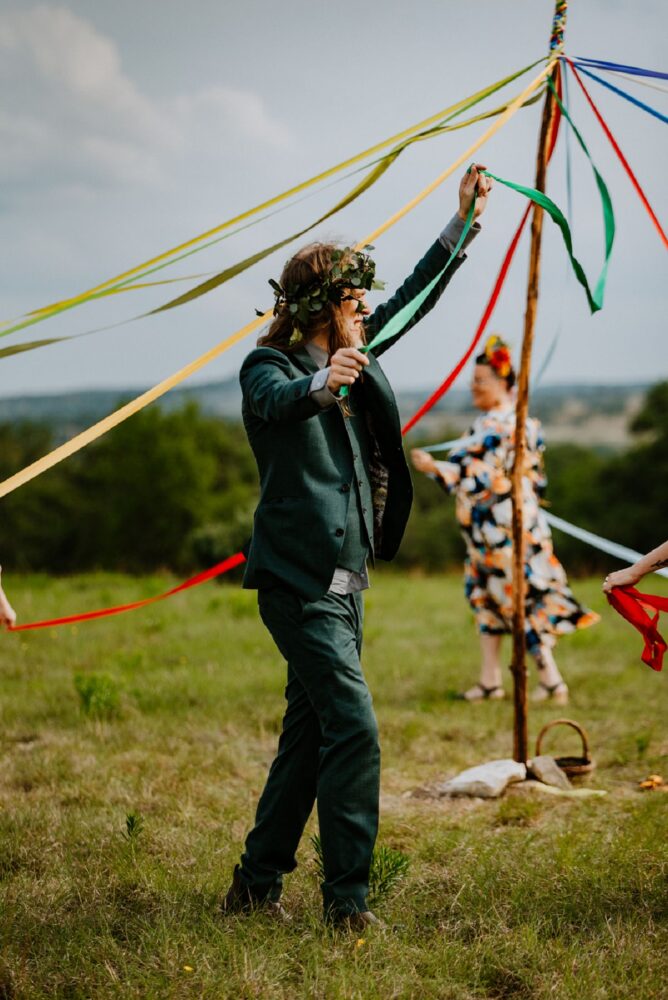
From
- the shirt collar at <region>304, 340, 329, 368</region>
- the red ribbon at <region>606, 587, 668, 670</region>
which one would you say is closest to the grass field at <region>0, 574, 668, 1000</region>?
the red ribbon at <region>606, 587, 668, 670</region>

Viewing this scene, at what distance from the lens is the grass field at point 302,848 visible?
8.54 ft

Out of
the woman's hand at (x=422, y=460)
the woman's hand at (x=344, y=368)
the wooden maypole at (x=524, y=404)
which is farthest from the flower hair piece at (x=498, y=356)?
the woman's hand at (x=344, y=368)

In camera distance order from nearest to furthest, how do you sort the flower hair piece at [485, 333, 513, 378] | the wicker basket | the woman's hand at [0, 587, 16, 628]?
the woman's hand at [0, 587, 16, 628], the wicker basket, the flower hair piece at [485, 333, 513, 378]

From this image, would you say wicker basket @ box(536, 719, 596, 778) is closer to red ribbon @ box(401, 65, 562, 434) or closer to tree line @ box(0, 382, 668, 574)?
red ribbon @ box(401, 65, 562, 434)

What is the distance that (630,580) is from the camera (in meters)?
3.07

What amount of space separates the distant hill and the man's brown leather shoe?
26.9m

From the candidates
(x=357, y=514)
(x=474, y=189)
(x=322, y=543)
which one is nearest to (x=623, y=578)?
(x=357, y=514)

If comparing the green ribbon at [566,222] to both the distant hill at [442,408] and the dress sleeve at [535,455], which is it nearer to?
the dress sleeve at [535,455]

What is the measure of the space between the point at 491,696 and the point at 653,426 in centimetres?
2645

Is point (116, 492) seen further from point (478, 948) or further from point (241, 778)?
point (478, 948)

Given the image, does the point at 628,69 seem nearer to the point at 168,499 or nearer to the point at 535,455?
the point at 535,455

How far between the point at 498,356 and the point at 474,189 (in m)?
3.17

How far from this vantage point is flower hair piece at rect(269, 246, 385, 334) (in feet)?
9.46

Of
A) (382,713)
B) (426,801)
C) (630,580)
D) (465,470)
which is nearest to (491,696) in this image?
(382,713)
